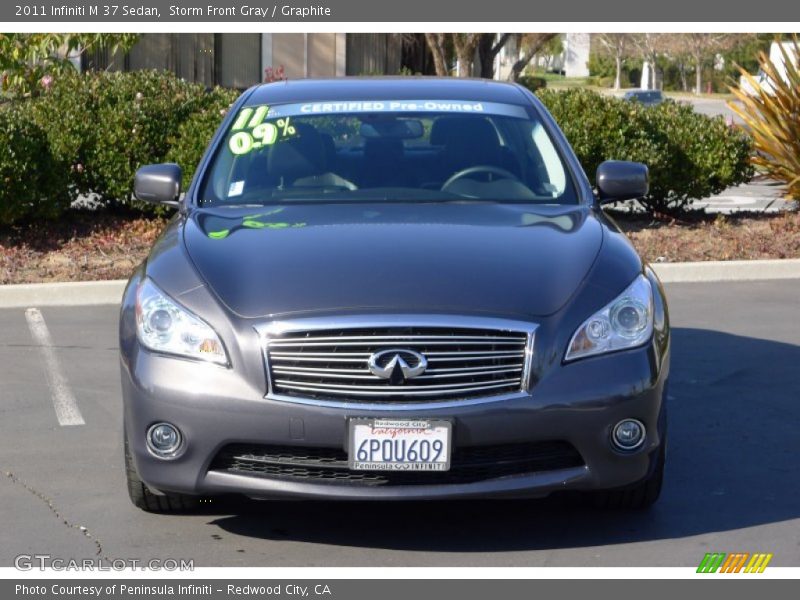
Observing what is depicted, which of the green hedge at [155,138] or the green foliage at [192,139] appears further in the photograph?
the green foliage at [192,139]

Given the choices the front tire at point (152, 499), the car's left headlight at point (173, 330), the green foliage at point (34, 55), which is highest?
the car's left headlight at point (173, 330)

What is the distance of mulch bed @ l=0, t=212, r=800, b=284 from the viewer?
437 inches

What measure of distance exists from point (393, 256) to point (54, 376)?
3474mm

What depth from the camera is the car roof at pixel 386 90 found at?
22.7 ft

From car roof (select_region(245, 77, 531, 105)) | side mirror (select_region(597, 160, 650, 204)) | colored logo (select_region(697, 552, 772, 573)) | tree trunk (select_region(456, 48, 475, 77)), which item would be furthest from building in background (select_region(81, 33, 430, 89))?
colored logo (select_region(697, 552, 772, 573))

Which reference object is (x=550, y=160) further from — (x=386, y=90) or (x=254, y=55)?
(x=254, y=55)

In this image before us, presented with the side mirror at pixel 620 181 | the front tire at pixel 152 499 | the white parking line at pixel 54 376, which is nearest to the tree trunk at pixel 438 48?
the white parking line at pixel 54 376

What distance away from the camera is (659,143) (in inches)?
518

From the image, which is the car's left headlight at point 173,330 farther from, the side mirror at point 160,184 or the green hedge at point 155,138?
the green hedge at point 155,138

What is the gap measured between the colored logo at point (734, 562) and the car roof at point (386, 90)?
2709 millimetres

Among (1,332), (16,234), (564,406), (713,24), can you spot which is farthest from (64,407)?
(713,24)

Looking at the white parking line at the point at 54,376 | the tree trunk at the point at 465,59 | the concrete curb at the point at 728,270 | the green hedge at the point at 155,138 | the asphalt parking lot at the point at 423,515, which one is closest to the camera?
the asphalt parking lot at the point at 423,515

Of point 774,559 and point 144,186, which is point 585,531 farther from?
point 144,186

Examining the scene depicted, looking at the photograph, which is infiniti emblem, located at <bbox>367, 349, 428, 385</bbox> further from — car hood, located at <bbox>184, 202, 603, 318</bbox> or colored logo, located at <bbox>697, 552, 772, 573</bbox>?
colored logo, located at <bbox>697, 552, 772, 573</bbox>
